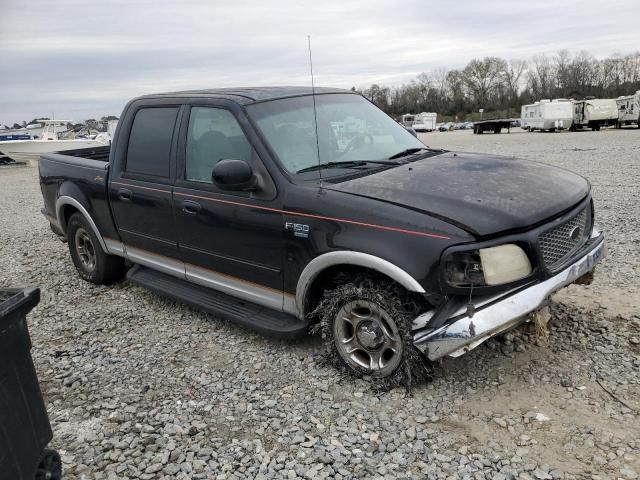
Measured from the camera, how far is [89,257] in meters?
5.96

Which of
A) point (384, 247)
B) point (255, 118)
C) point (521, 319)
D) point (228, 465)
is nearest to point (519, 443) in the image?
point (521, 319)

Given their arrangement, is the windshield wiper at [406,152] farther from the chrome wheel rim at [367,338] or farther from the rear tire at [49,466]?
the rear tire at [49,466]

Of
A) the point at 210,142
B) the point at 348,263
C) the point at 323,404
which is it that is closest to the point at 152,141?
the point at 210,142

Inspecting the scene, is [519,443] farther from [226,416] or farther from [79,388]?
[79,388]

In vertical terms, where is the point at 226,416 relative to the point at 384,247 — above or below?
below

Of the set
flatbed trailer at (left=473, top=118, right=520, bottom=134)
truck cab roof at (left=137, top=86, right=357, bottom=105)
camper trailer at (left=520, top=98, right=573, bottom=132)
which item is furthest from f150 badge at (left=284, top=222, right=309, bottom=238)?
flatbed trailer at (left=473, top=118, right=520, bottom=134)

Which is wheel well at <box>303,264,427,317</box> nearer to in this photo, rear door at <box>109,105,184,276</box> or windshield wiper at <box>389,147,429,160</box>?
windshield wiper at <box>389,147,429,160</box>

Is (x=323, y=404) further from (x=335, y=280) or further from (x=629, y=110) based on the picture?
(x=629, y=110)

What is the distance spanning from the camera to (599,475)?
251 cm

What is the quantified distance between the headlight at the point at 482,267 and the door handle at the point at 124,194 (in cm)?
313

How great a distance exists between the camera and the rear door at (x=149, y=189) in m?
4.46

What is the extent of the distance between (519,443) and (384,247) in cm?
127

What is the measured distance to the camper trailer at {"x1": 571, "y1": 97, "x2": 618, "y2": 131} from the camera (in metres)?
38.9

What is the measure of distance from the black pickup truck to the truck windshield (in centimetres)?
1
